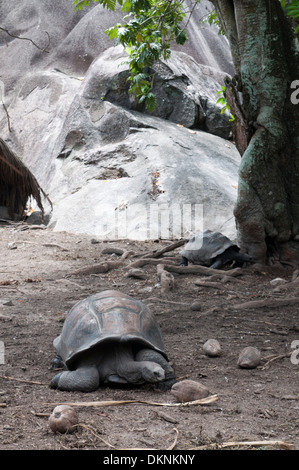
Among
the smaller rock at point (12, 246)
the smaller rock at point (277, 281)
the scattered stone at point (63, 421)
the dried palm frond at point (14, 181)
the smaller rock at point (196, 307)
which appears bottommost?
the smaller rock at point (196, 307)

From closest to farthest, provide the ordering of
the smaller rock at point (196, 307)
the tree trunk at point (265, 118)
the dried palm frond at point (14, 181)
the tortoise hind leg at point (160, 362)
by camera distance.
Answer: the tortoise hind leg at point (160, 362) → the smaller rock at point (196, 307) → the tree trunk at point (265, 118) → the dried palm frond at point (14, 181)

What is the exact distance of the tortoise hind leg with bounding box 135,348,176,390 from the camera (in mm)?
3139

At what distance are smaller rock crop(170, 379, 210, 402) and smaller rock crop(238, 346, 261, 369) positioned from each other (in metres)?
0.65

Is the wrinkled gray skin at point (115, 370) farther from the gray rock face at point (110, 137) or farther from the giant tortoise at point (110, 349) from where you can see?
the gray rock face at point (110, 137)

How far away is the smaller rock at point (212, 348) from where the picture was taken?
12.1ft

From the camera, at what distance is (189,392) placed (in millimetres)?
2844

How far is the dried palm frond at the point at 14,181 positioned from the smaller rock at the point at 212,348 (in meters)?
7.78

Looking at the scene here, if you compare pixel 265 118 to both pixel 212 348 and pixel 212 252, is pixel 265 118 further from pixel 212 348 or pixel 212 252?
pixel 212 348

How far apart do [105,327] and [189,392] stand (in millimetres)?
659

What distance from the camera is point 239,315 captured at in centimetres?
479

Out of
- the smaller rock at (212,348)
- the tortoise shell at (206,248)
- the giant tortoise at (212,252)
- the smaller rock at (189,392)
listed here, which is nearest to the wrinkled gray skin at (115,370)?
the smaller rock at (189,392)

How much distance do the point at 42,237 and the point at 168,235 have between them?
7.32 ft

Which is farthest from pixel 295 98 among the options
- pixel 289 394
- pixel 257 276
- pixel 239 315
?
pixel 289 394
